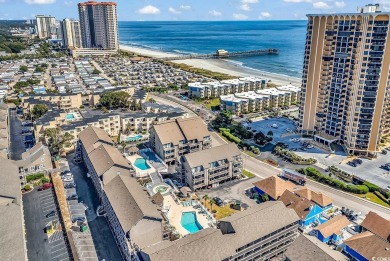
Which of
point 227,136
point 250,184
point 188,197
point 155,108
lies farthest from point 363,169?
point 155,108

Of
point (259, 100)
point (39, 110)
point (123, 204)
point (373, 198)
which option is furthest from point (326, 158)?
point (39, 110)

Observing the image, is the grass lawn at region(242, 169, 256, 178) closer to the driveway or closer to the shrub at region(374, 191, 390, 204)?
the driveway

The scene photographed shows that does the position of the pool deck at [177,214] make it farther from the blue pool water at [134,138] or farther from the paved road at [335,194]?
the blue pool water at [134,138]

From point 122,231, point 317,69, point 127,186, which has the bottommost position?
point 122,231

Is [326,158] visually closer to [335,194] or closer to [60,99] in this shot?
[335,194]

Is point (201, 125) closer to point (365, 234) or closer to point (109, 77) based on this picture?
point (365, 234)

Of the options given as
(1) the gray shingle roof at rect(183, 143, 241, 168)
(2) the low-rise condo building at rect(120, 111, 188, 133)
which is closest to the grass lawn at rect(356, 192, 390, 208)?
(1) the gray shingle roof at rect(183, 143, 241, 168)
